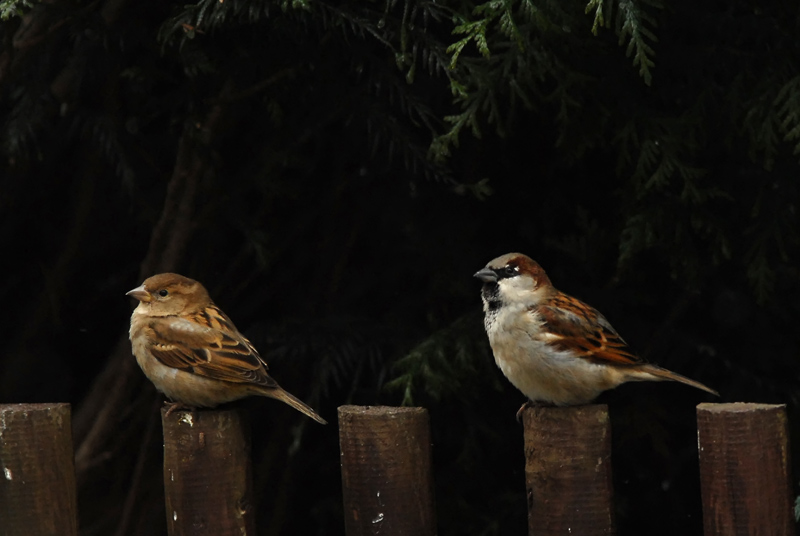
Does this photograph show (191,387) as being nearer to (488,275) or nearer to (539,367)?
(488,275)

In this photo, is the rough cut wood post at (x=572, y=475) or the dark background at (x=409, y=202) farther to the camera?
the dark background at (x=409, y=202)

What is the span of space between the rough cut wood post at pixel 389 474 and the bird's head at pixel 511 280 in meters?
1.16

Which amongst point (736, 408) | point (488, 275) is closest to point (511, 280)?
point (488, 275)

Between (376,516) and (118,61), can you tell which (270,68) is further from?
(376,516)

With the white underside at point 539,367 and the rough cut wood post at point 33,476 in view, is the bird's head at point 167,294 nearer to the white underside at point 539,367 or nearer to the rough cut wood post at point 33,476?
the white underside at point 539,367

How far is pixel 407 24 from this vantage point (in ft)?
12.4

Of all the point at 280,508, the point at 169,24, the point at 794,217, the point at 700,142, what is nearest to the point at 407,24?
the point at 169,24

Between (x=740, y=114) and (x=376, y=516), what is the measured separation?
207 centimetres

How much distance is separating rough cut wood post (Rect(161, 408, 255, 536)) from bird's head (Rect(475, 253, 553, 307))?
4.23 ft

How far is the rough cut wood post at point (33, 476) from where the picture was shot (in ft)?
9.33

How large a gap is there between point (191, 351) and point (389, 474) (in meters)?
1.42

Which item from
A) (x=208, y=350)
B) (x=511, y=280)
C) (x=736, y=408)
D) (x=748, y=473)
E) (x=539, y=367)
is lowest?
(x=748, y=473)

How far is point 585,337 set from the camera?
3.85m

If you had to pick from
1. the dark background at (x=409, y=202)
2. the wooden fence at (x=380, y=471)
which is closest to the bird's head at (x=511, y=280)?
the dark background at (x=409, y=202)
